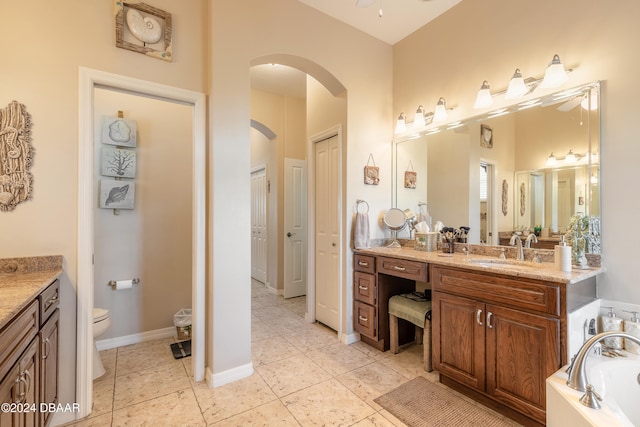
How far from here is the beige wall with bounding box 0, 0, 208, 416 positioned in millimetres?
1710

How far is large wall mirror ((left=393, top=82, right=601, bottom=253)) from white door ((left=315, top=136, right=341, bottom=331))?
0.79 meters

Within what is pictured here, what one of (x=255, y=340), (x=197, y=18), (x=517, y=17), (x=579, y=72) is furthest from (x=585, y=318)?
(x=197, y=18)

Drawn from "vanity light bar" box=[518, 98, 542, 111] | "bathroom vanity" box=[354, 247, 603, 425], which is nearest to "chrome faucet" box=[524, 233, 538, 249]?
"bathroom vanity" box=[354, 247, 603, 425]

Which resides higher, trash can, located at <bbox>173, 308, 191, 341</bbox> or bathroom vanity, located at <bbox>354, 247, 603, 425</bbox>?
bathroom vanity, located at <bbox>354, 247, 603, 425</bbox>

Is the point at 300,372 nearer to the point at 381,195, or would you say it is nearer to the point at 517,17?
the point at 381,195

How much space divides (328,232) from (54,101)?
241 cm

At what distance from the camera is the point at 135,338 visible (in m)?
2.88

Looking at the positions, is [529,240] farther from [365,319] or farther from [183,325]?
[183,325]

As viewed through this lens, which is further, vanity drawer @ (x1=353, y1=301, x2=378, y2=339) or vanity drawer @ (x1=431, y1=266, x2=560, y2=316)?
vanity drawer @ (x1=353, y1=301, x2=378, y2=339)

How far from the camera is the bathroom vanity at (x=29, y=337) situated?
3.59 feet

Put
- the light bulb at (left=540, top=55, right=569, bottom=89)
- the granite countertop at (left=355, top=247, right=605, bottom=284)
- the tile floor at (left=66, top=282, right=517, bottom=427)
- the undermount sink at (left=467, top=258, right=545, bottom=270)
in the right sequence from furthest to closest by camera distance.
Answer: the undermount sink at (left=467, top=258, right=545, bottom=270), the light bulb at (left=540, top=55, right=569, bottom=89), the tile floor at (left=66, top=282, right=517, bottom=427), the granite countertop at (left=355, top=247, right=605, bottom=284)

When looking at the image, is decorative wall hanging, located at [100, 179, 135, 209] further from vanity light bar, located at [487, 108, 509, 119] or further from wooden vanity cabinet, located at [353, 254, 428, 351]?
vanity light bar, located at [487, 108, 509, 119]

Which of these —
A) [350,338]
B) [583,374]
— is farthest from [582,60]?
[350,338]

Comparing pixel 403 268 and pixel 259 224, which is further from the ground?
pixel 259 224
